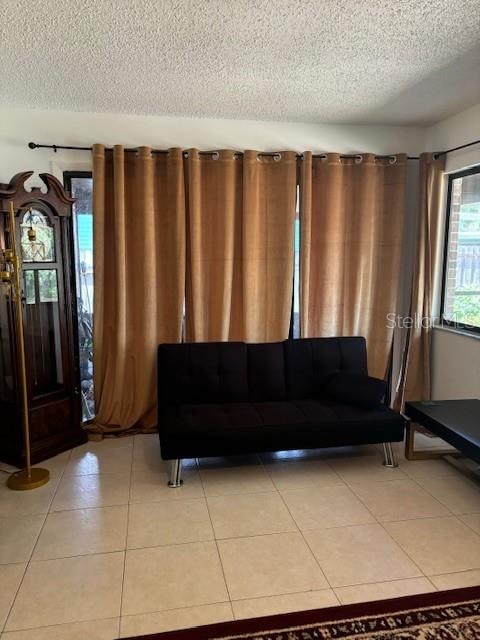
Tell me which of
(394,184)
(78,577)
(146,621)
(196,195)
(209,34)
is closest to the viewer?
(146,621)

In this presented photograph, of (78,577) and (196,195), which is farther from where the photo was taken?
(196,195)

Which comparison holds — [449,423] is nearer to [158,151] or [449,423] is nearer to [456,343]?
[456,343]

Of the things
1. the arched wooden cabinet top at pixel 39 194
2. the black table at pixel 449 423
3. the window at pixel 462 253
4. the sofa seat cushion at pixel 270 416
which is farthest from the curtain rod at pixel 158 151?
the black table at pixel 449 423

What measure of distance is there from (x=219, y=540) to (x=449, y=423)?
1.58 meters

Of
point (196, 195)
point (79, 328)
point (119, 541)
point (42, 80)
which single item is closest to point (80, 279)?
point (79, 328)

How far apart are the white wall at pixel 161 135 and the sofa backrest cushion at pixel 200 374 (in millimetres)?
1597

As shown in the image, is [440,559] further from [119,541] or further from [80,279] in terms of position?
[80,279]

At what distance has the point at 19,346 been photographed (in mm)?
2953

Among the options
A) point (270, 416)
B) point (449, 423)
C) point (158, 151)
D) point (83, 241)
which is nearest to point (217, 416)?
point (270, 416)

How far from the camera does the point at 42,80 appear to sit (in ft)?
9.18

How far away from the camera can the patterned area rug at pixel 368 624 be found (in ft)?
5.70

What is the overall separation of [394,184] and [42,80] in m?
2.71

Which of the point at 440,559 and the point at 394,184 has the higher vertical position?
the point at 394,184

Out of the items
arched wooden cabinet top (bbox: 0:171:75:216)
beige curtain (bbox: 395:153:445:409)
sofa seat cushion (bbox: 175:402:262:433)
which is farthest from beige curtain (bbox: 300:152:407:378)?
arched wooden cabinet top (bbox: 0:171:75:216)
